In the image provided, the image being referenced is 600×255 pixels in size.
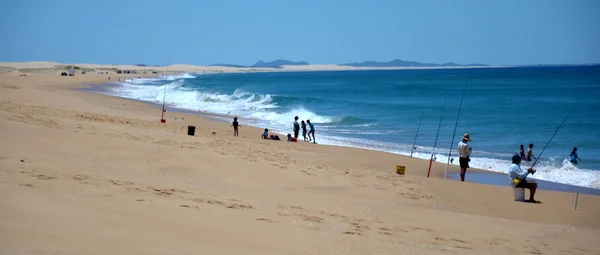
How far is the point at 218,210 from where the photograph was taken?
728 cm

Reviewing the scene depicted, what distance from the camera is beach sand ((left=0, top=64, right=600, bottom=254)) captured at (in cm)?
555

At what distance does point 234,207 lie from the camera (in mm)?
7746

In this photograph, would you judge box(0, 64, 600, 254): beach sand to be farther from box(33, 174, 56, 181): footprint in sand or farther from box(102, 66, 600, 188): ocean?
box(102, 66, 600, 188): ocean

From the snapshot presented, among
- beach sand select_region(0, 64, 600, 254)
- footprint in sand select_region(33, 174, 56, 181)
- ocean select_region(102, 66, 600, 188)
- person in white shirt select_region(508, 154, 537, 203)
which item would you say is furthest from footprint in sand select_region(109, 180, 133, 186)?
ocean select_region(102, 66, 600, 188)

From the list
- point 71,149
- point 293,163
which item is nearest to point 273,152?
point 293,163

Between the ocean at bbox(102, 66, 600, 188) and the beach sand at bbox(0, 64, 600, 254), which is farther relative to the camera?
the ocean at bbox(102, 66, 600, 188)

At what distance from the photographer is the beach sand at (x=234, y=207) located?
5.55 meters

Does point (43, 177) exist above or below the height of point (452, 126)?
below

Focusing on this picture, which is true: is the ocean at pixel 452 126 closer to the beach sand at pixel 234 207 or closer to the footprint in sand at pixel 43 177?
the beach sand at pixel 234 207

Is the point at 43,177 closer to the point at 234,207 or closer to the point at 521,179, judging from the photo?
the point at 234,207

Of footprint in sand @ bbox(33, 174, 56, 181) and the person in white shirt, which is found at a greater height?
the person in white shirt

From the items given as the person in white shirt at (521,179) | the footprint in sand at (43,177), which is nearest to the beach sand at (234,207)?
the footprint in sand at (43,177)

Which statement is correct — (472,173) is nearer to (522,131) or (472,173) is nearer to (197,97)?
(522,131)

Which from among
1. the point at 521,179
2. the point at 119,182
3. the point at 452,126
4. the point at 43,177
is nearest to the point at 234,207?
the point at 119,182
